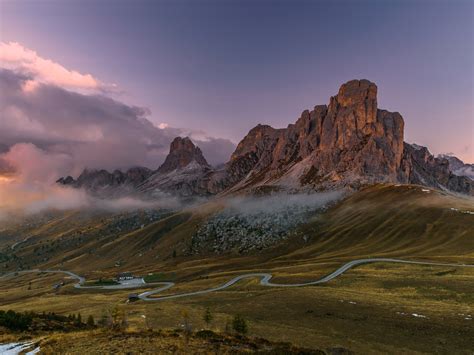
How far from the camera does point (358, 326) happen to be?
48281 millimetres

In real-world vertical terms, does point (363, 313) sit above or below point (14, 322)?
below

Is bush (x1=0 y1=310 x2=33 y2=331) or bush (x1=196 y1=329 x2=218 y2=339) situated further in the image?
bush (x1=0 y1=310 x2=33 y2=331)

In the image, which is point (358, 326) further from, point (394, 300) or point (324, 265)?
point (324, 265)

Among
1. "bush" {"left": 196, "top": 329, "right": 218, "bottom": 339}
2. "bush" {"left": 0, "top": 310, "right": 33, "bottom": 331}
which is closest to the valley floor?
"bush" {"left": 196, "top": 329, "right": 218, "bottom": 339}

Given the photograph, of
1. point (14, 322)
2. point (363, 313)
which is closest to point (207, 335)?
point (363, 313)

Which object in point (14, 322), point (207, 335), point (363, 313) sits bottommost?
point (363, 313)

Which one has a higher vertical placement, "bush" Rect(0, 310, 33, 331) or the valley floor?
"bush" Rect(0, 310, 33, 331)

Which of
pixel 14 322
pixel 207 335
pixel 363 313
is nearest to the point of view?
pixel 207 335

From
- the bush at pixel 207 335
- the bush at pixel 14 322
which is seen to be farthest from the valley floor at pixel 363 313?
the bush at pixel 14 322

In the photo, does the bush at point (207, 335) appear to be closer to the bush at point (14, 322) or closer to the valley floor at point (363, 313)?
the valley floor at point (363, 313)

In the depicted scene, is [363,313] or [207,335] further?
[363,313]

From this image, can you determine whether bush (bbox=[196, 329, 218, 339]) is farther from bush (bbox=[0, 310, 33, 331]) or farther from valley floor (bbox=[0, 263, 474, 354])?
bush (bbox=[0, 310, 33, 331])

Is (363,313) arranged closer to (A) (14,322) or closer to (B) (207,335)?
(B) (207,335)

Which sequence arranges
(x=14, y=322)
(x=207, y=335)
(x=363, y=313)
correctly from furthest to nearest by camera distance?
(x=363, y=313), (x=14, y=322), (x=207, y=335)
